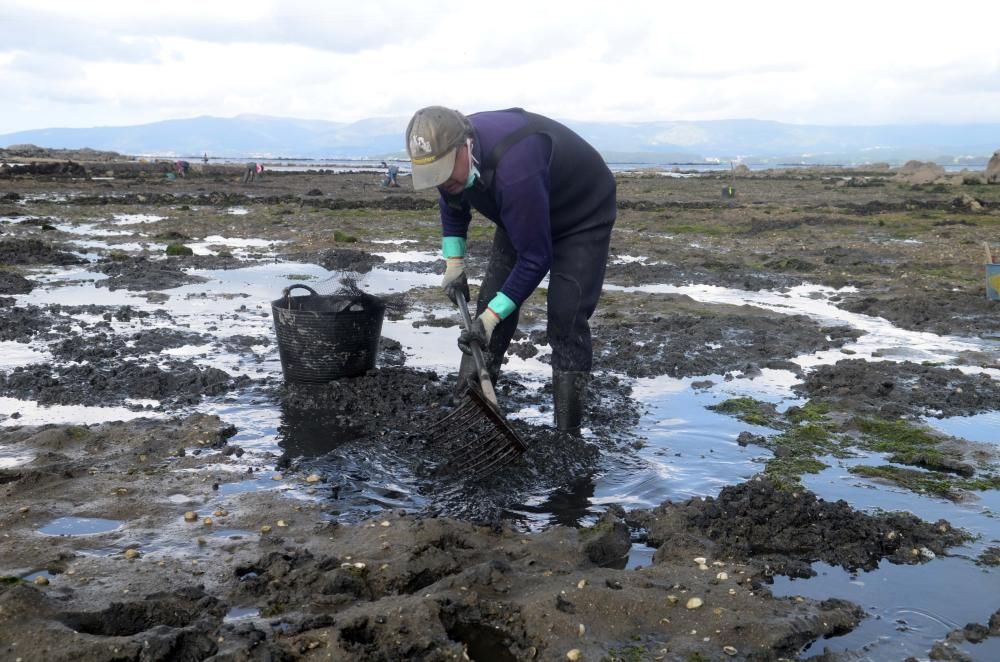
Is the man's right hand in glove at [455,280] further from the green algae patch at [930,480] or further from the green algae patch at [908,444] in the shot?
the green algae patch at [908,444]

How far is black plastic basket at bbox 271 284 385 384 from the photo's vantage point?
6.52 meters

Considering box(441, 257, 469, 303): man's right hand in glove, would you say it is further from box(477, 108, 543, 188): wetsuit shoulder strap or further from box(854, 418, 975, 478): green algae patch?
box(854, 418, 975, 478): green algae patch

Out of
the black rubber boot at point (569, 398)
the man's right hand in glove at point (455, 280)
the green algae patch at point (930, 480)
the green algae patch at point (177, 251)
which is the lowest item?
the green algae patch at point (930, 480)

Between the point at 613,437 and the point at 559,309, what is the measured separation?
1092mm

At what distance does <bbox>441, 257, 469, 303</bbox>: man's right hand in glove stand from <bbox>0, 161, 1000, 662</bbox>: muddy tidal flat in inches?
36.3

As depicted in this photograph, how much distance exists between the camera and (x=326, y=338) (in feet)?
21.6

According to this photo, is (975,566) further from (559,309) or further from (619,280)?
(619,280)

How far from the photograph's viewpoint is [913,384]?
7.32 meters

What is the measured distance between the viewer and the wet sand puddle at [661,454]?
383 cm

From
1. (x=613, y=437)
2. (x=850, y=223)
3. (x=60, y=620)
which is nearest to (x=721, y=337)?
(x=613, y=437)

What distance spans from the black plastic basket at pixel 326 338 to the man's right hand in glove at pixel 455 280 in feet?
3.60

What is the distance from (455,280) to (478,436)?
109 centimetres

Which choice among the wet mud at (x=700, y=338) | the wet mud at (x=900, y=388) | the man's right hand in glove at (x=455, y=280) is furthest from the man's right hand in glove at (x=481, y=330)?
the wet mud at (x=900, y=388)

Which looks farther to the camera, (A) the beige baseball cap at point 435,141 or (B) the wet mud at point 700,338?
(B) the wet mud at point 700,338
